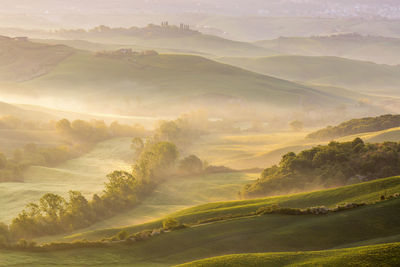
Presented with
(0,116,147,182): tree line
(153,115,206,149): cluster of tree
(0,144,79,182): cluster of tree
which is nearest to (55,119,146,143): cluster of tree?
(0,116,147,182): tree line

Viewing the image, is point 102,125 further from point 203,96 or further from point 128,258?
point 128,258

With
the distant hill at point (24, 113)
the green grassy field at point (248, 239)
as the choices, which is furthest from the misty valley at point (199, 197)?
the distant hill at point (24, 113)

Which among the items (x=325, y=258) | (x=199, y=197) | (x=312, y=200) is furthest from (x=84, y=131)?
(x=325, y=258)

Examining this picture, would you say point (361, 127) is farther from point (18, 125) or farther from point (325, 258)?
point (18, 125)

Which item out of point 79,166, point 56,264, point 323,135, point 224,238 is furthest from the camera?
point 323,135

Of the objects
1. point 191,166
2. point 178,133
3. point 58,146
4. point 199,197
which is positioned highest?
point 178,133

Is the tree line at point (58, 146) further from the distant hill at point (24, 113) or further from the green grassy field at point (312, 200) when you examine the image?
the green grassy field at point (312, 200)

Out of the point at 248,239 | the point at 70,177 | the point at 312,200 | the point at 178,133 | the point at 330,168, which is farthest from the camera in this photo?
the point at 178,133

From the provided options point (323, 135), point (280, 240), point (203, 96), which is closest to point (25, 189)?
point (280, 240)
